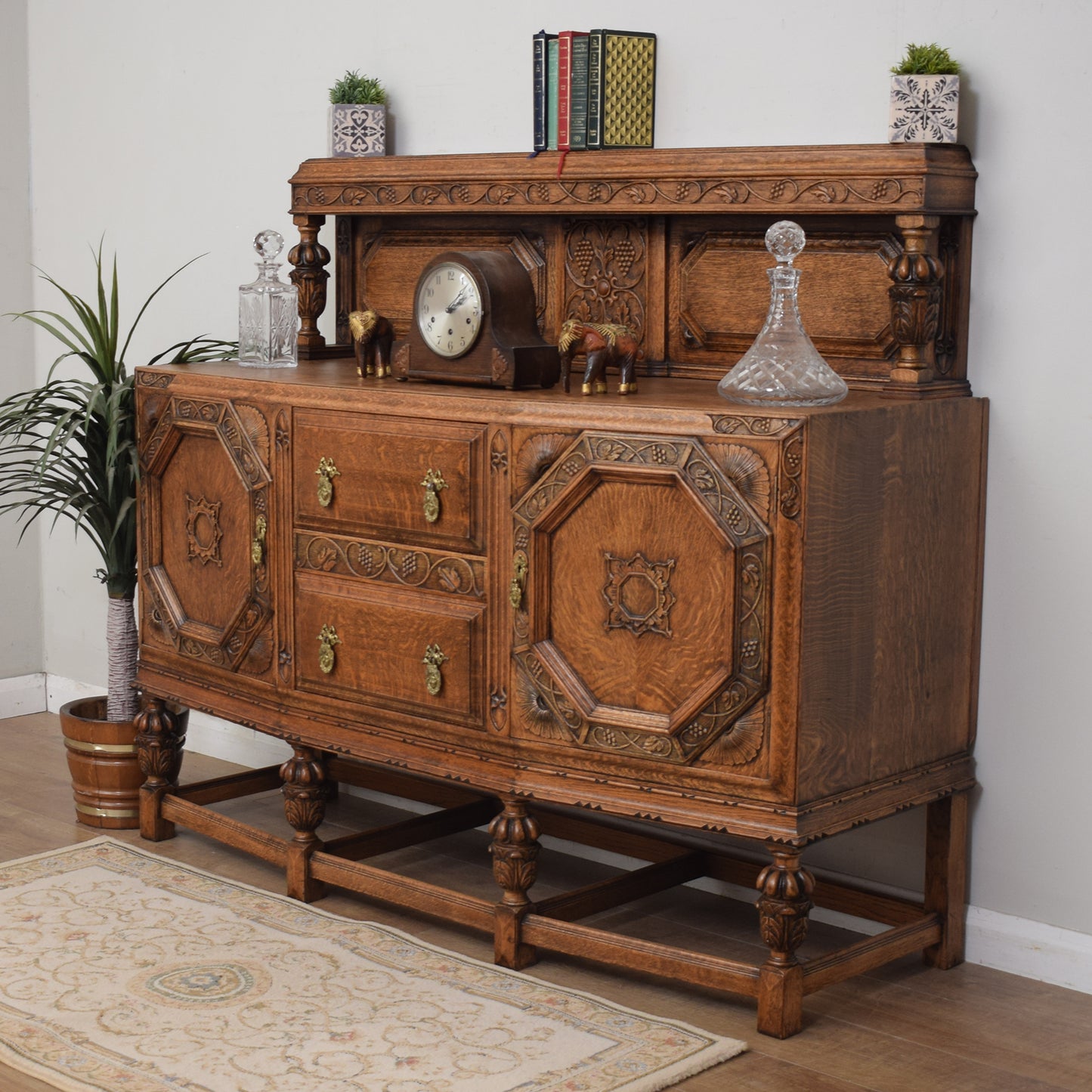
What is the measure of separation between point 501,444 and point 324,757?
984 millimetres

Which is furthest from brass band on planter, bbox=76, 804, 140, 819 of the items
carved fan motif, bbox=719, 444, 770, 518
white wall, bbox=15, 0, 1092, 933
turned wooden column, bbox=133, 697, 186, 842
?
carved fan motif, bbox=719, 444, 770, 518

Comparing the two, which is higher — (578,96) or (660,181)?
(578,96)

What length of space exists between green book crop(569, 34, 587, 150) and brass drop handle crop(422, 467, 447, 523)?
828mm

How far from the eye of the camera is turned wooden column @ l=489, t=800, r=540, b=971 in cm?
313

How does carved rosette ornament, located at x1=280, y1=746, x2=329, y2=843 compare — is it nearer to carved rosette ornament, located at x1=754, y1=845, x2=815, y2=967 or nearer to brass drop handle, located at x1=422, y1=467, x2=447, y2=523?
brass drop handle, located at x1=422, y1=467, x2=447, y2=523

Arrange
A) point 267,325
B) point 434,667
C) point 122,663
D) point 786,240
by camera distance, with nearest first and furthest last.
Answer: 1. point 786,240
2. point 434,667
3. point 267,325
4. point 122,663

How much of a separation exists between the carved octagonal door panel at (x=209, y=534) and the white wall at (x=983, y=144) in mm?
887

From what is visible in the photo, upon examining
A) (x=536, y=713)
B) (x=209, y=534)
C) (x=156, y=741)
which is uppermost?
(x=209, y=534)

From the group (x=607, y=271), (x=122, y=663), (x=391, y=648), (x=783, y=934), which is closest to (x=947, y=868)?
(x=783, y=934)

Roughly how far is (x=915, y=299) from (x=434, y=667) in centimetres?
114

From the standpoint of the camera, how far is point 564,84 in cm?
348

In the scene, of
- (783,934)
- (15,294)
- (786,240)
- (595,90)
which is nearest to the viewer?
(783,934)

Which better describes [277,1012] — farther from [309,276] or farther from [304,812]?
[309,276]

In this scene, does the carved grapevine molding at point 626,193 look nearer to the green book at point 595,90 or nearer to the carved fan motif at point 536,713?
the green book at point 595,90
